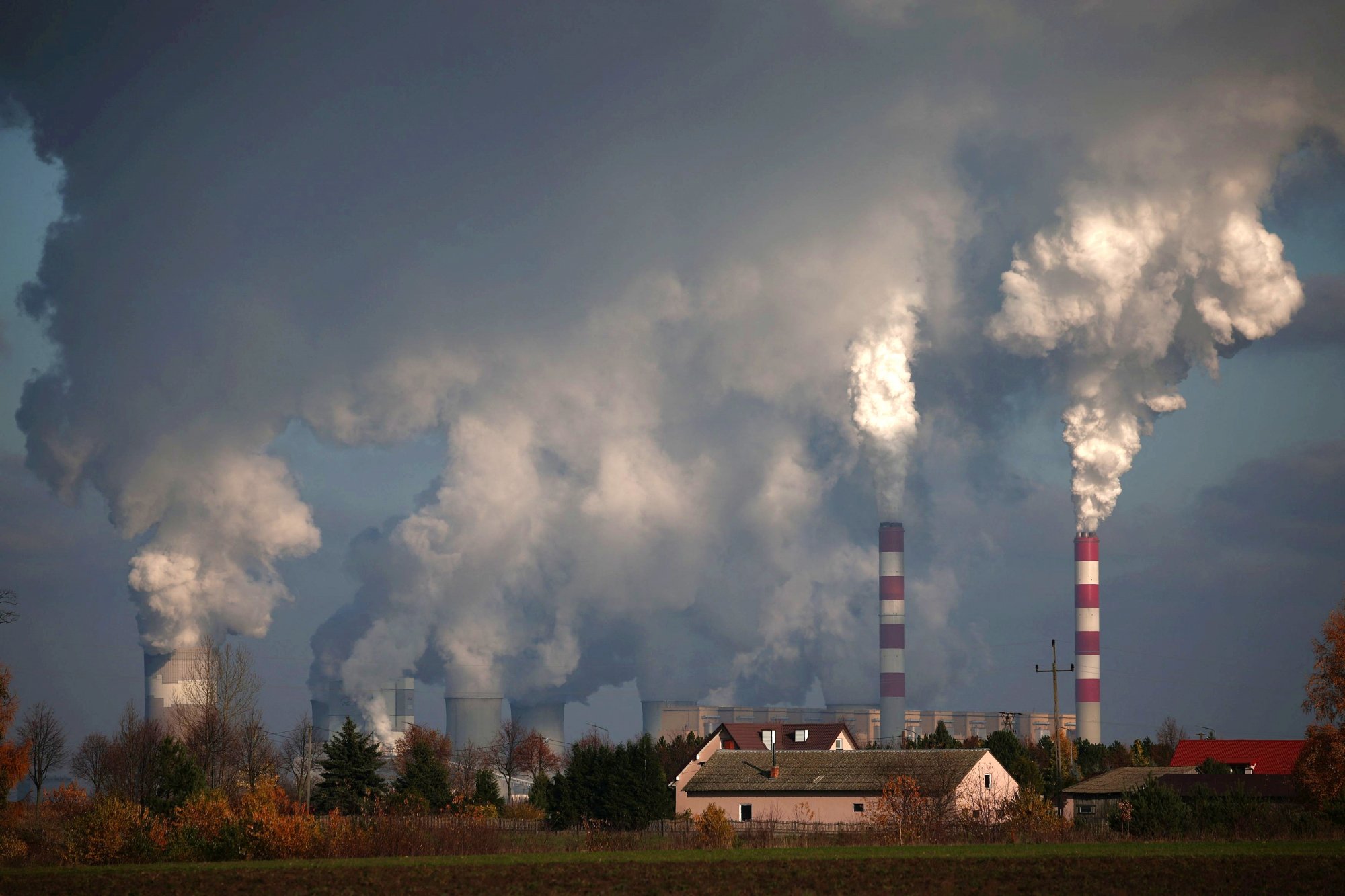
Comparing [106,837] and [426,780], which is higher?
[106,837]

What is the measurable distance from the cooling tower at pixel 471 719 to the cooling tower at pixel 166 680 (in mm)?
27799

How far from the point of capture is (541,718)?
474 feet

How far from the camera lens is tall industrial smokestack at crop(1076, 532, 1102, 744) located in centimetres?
10350

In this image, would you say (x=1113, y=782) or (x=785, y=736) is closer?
(x=1113, y=782)

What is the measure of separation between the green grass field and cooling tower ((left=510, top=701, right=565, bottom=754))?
365ft

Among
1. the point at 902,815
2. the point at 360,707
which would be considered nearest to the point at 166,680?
the point at 360,707

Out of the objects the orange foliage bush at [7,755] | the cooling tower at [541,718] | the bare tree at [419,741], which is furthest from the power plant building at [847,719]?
the orange foliage bush at [7,755]

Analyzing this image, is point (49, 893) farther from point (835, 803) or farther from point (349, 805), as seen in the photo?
point (835, 803)

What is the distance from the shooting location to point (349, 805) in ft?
165

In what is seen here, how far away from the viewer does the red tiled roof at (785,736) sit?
69625mm

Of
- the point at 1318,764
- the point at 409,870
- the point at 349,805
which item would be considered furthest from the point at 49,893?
the point at 1318,764

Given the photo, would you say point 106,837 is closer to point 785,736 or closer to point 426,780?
point 426,780

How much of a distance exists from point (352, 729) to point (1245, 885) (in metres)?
34.4

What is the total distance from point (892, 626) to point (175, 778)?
76.5m
